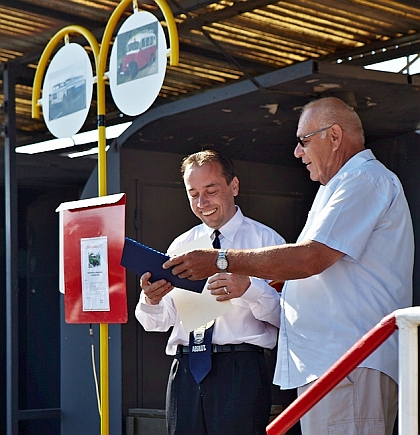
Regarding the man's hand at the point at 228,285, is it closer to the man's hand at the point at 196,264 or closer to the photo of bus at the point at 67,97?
the man's hand at the point at 196,264

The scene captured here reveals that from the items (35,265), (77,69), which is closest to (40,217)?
(35,265)

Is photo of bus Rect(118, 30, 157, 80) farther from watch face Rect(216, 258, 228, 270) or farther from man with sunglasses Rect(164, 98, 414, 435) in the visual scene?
watch face Rect(216, 258, 228, 270)

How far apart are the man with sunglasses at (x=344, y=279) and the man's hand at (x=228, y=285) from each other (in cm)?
23

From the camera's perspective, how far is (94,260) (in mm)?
4531

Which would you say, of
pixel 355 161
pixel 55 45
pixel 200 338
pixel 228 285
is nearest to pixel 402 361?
pixel 355 161

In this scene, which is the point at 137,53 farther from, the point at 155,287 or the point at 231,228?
the point at 155,287

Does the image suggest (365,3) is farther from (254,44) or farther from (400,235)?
(400,235)

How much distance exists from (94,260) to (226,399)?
1.42 metres

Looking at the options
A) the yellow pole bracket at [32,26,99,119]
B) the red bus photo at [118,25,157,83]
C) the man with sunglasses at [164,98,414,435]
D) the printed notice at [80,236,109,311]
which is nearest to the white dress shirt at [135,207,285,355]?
the man with sunglasses at [164,98,414,435]

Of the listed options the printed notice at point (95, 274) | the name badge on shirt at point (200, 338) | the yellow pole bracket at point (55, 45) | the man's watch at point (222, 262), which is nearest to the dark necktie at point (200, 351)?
the name badge on shirt at point (200, 338)

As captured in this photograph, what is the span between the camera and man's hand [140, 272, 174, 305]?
3.30 metres

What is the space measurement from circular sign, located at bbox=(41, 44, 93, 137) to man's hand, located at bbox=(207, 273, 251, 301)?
1.87 m

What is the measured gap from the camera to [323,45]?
226 inches

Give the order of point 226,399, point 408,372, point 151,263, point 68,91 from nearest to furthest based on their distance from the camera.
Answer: point 408,372 → point 151,263 → point 226,399 → point 68,91
